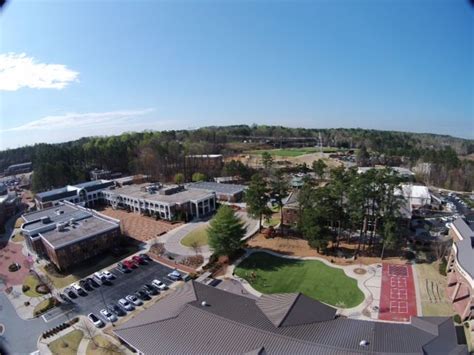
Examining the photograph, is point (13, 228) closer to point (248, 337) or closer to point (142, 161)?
point (142, 161)

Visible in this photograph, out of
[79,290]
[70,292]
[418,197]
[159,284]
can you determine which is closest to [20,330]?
[70,292]

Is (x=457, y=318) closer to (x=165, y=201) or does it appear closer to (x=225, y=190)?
(x=165, y=201)

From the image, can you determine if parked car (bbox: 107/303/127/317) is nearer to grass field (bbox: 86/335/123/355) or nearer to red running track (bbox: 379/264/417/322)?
grass field (bbox: 86/335/123/355)

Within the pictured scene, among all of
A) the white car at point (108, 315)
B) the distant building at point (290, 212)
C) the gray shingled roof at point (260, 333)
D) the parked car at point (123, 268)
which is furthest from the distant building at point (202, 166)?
the gray shingled roof at point (260, 333)

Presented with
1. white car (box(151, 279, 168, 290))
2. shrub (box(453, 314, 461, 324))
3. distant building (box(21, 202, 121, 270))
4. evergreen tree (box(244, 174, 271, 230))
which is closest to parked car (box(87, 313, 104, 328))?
white car (box(151, 279, 168, 290))

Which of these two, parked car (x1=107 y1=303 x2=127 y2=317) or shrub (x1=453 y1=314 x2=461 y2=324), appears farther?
parked car (x1=107 y1=303 x2=127 y2=317)

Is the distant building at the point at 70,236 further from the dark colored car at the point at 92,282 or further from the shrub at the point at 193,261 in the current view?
the shrub at the point at 193,261
